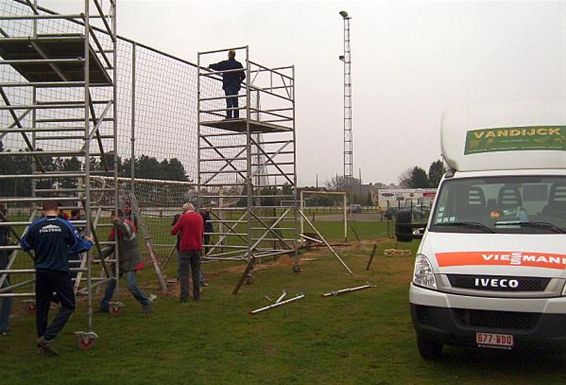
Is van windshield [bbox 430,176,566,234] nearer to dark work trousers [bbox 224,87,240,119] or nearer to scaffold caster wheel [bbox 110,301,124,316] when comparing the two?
scaffold caster wheel [bbox 110,301,124,316]

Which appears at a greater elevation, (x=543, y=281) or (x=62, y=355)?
(x=543, y=281)

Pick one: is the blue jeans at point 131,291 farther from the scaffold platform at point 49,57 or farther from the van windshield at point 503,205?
the van windshield at point 503,205

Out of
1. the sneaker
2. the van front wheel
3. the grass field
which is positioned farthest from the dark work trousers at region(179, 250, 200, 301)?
the van front wheel

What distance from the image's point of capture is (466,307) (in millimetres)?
5770

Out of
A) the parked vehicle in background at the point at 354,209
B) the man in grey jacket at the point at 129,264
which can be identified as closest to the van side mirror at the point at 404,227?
the man in grey jacket at the point at 129,264

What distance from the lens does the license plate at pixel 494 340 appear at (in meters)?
5.62

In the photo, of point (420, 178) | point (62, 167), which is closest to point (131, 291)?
point (62, 167)

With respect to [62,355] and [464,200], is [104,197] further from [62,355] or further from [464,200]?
[464,200]

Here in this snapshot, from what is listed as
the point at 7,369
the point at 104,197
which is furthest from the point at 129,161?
the point at 7,369

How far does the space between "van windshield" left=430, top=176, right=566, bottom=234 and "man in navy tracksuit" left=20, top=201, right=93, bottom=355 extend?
13.8 feet

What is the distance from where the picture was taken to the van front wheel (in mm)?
6449

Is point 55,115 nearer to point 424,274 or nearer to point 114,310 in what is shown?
point 114,310

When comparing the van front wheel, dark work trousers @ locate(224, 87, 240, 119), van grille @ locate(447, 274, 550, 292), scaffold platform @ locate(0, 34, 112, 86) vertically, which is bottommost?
the van front wheel

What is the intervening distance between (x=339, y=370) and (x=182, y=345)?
7.20 feet
